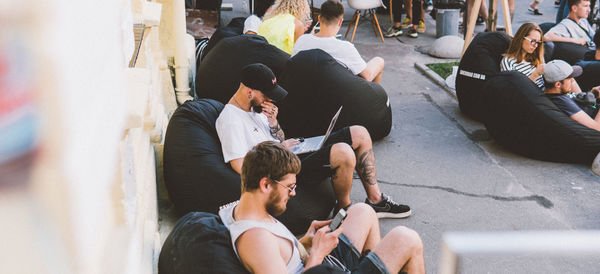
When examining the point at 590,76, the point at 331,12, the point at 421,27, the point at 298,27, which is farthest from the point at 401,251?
the point at 421,27

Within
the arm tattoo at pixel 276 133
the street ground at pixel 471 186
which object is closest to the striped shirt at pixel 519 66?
the street ground at pixel 471 186

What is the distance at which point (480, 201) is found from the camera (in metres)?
4.91

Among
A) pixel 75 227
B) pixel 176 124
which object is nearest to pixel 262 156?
pixel 176 124

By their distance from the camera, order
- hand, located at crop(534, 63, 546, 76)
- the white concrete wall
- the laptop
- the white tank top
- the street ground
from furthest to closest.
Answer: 1. hand, located at crop(534, 63, 546, 76)
2. the laptop
3. the street ground
4. the white tank top
5. the white concrete wall

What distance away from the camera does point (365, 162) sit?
462 cm

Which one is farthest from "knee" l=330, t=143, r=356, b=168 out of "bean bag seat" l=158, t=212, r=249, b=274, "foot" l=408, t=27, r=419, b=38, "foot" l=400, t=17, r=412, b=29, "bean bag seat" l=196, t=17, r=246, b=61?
"foot" l=400, t=17, r=412, b=29

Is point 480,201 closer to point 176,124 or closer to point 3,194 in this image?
point 176,124

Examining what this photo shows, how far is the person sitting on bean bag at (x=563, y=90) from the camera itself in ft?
17.6

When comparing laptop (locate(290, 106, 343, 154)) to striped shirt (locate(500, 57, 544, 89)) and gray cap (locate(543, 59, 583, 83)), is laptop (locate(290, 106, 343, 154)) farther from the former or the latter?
striped shirt (locate(500, 57, 544, 89))

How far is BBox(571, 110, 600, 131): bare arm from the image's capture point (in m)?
5.34

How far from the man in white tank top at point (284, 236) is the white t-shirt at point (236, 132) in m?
0.86

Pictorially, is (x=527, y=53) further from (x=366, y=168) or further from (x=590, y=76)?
(x=366, y=168)

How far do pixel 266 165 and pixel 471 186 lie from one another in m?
2.68

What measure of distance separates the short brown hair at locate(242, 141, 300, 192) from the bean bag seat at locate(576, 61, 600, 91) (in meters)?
4.99
